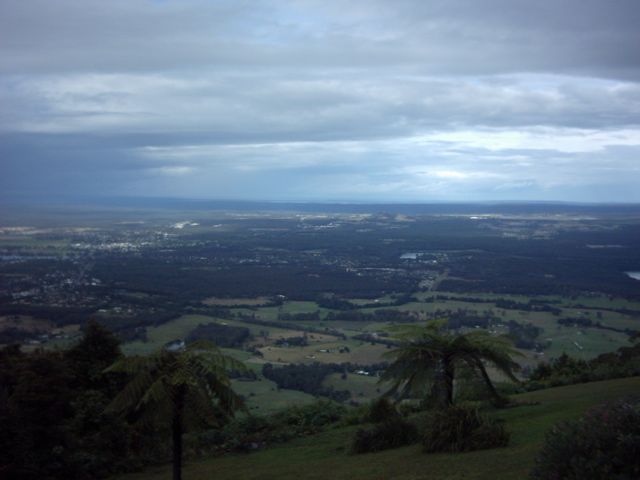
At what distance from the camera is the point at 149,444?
12000 mm

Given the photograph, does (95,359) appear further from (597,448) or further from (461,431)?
(597,448)

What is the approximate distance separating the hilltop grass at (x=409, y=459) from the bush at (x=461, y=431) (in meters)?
0.22

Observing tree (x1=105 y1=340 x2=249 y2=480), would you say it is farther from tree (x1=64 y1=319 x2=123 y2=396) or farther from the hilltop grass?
tree (x1=64 y1=319 x2=123 y2=396)

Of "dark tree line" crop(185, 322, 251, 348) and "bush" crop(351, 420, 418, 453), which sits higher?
"bush" crop(351, 420, 418, 453)

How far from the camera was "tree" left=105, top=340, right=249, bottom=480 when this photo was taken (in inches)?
335

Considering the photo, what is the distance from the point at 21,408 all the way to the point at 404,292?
38180 millimetres

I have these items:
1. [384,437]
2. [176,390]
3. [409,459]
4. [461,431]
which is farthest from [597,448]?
[176,390]

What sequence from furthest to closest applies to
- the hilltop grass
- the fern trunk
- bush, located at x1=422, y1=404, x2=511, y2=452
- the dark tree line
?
the dark tree line < bush, located at x1=422, y1=404, x2=511, y2=452 < the fern trunk < the hilltop grass

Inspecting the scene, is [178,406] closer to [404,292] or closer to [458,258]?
[404,292]

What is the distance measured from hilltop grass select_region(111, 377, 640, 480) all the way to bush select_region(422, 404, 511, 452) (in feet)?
0.73

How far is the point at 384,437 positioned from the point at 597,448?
5.27 m

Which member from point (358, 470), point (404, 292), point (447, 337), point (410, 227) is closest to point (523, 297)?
point (404, 292)

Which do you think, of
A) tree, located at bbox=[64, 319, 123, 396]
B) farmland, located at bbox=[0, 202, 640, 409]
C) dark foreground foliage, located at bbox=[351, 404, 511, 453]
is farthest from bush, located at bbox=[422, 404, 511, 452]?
tree, located at bbox=[64, 319, 123, 396]

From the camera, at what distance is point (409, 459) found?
29.4 ft
